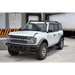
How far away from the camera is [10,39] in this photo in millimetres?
6242

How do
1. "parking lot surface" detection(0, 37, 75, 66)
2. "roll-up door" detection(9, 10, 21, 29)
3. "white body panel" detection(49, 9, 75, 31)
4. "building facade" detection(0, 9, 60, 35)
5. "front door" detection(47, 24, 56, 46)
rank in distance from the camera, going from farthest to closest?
"roll-up door" detection(9, 10, 21, 29) < "building facade" detection(0, 9, 60, 35) < "white body panel" detection(49, 9, 75, 31) < "front door" detection(47, 24, 56, 46) < "parking lot surface" detection(0, 37, 75, 66)

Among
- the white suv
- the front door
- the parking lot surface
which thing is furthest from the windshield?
the parking lot surface

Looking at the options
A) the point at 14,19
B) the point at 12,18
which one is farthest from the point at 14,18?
the point at 12,18

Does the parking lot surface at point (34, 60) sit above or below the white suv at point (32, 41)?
below

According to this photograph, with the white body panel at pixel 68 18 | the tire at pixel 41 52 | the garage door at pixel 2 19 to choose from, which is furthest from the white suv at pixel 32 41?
the garage door at pixel 2 19

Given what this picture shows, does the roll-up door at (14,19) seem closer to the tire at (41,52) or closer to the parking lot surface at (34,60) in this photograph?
the parking lot surface at (34,60)

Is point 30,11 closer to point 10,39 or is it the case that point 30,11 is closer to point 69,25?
point 69,25

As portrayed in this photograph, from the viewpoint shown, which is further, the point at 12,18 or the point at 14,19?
the point at 14,19

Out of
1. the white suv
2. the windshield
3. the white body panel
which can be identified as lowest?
the white suv

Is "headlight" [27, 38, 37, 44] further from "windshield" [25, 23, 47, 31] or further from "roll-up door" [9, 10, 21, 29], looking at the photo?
"roll-up door" [9, 10, 21, 29]

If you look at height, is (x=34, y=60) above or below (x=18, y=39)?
below

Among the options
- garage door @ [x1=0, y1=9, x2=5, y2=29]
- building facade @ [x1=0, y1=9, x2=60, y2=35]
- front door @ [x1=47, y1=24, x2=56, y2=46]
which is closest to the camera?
front door @ [x1=47, y1=24, x2=56, y2=46]

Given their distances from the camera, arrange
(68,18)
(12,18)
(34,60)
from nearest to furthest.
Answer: (34,60) → (68,18) → (12,18)

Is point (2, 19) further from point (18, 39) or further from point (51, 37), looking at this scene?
point (18, 39)
